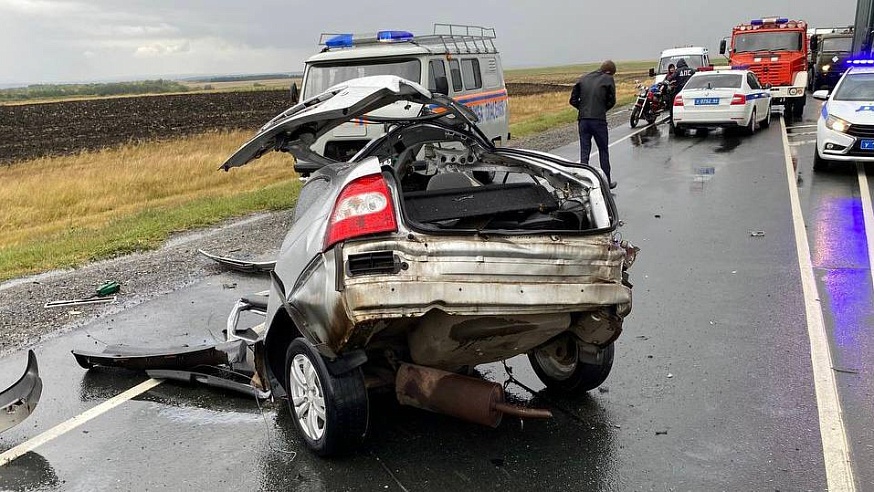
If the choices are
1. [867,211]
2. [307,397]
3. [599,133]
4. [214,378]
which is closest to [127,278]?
[214,378]

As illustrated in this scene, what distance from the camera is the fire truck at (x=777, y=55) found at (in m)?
22.9

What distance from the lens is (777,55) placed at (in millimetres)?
23500

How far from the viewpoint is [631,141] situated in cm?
1872

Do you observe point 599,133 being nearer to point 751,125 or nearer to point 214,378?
point 214,378

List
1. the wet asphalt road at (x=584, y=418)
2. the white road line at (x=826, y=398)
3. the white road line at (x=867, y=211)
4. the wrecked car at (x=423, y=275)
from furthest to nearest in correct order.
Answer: the white road line at (x=867, y=211), the wet asphalt road at (x=584, y=418), the white road line at (x=826, y=398), the wrecked car at (x=423, y=275)

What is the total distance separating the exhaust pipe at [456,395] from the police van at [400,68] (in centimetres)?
616

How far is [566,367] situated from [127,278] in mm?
5414

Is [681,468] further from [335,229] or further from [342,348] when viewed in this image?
[335,229]

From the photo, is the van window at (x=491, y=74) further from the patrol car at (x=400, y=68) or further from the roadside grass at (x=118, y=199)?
the roadside grass at (x=118, y=199)

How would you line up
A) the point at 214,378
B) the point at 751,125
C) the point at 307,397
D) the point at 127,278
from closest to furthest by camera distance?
the point at 307,397
the point at 214,378
the point at 127,278
the point at 751,125

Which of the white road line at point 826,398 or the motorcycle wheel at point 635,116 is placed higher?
the motorcycle wheel at point 635,116

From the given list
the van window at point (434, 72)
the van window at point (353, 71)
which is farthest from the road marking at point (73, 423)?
the van window at point (434, 72)

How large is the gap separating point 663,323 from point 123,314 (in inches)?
189

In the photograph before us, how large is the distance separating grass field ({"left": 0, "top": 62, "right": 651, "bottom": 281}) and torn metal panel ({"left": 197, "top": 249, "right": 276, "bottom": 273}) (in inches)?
71.5
